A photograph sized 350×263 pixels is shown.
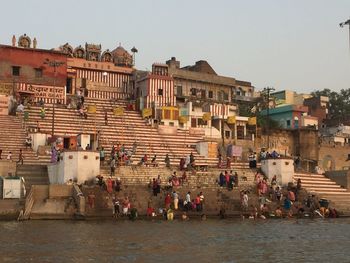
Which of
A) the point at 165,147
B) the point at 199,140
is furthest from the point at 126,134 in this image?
the point at 199,140

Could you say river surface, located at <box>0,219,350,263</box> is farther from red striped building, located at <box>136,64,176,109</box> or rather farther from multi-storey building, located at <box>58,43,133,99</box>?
multi-storey building, located at <box>58,43,133,99</box>

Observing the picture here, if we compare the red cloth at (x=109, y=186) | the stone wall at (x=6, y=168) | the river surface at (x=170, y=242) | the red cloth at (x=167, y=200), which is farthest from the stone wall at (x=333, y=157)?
the stone wall at (x=6, y=168)

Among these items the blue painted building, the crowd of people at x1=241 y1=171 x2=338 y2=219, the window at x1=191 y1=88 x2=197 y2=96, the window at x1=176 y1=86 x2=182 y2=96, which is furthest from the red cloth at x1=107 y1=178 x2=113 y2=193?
the blue painted building

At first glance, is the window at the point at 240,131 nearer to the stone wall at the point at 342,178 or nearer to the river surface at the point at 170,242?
the stone wall at the point at 342,178

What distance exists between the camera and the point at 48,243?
17094 millimetres

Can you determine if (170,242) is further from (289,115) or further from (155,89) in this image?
(289,115)

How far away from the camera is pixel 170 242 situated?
58.7ft

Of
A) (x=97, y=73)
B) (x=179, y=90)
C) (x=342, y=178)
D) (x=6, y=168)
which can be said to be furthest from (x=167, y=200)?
(x=179, y=90)

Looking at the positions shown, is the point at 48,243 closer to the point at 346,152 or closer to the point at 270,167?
the point at 270,167

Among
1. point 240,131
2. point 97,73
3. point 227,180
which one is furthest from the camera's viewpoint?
point 97,73

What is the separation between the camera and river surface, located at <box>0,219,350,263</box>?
1472cm

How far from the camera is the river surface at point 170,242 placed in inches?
579

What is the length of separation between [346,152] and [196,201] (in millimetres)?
32345

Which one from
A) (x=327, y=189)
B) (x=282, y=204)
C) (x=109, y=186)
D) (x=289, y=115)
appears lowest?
(x=282, y=204)
